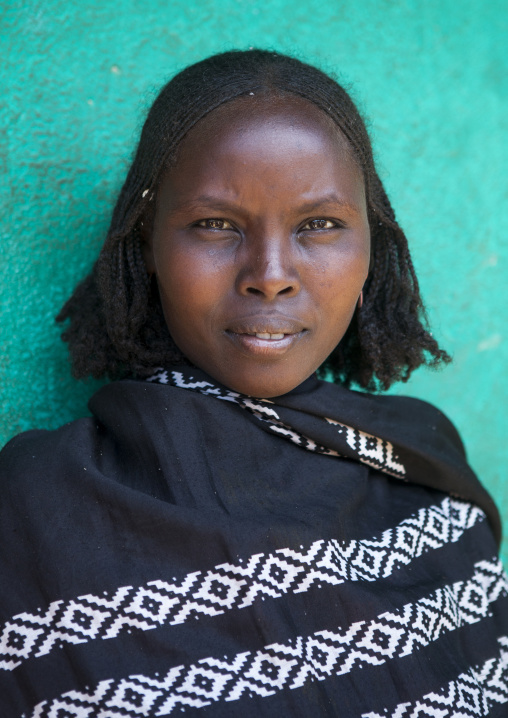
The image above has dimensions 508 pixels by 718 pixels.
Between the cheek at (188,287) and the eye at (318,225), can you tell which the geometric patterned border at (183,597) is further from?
the eye at (318,225)

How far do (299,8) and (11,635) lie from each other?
1.66 meters

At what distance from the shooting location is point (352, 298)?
54.8 inches

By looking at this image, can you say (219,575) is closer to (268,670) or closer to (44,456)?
(268,670)

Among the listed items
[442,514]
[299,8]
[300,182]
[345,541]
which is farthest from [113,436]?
[299,8]

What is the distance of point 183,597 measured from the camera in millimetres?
1196

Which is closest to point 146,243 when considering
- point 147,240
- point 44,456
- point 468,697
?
point 147,240

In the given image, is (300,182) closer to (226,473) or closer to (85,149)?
(226,473)

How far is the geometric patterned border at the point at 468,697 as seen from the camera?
125 centimetres

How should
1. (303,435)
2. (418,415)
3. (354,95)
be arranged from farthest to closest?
(354,95) < (418,415) < (303,435)

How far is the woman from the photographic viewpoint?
1.17 meters

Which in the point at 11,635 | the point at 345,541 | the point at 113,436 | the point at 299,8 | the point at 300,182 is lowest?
the point at 11,635

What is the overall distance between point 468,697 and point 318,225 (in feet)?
2.87

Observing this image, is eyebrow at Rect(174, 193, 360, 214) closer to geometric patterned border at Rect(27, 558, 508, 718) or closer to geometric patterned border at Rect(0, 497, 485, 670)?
geometric patterned border at Rect(0, 497, 485, 670)

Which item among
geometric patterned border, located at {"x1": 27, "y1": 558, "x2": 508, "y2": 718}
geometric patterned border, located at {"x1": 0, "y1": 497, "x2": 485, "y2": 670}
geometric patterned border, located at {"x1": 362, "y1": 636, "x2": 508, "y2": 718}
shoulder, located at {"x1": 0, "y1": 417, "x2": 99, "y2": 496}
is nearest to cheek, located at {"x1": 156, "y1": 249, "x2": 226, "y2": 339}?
shoulder, located at {"x1": 0, "y1": 417, "x2": 99, "y2": 496}
